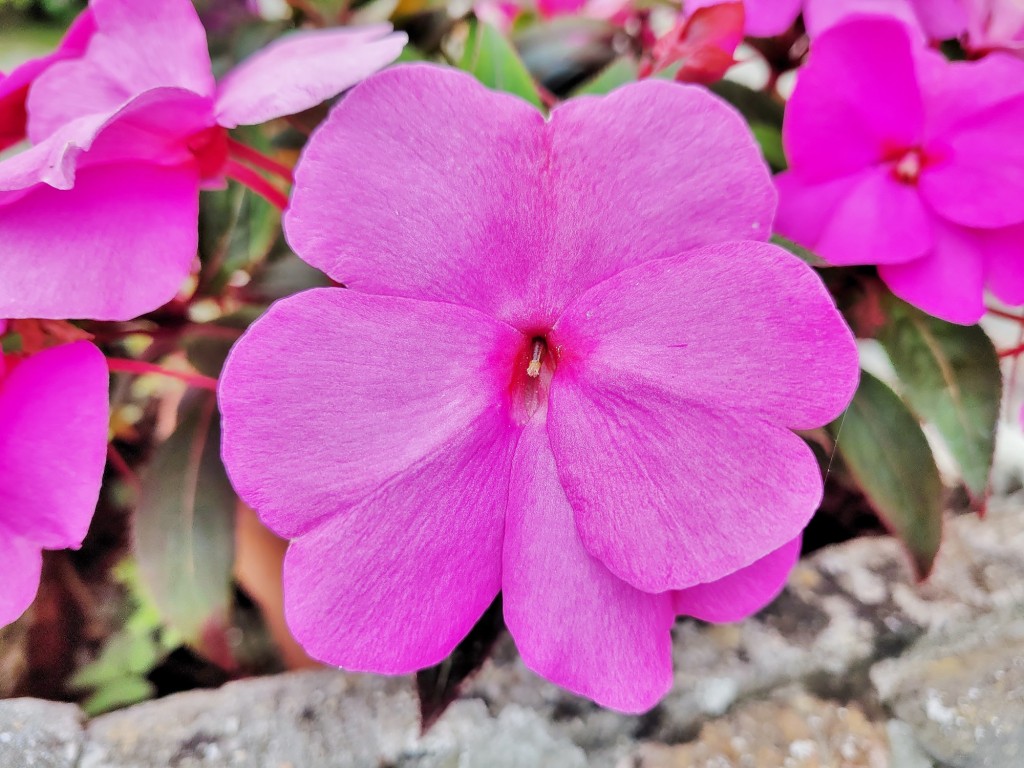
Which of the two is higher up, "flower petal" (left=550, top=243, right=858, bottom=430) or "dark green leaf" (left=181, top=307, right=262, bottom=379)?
"flower petal" (left=550, top=243, right=858, bottom=430)

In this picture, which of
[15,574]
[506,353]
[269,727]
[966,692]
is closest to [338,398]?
[506,353]

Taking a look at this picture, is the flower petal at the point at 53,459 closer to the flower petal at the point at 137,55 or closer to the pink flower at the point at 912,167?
the flower petal at the point at 137,55

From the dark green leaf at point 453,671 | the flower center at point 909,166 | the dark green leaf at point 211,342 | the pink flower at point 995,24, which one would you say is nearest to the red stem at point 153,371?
the dark green leaf at point 211,342

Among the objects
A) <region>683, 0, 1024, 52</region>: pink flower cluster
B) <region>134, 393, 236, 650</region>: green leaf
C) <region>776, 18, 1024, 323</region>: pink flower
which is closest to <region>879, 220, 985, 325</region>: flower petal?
<region>776, 18, 1024, 323</region>: pink flower

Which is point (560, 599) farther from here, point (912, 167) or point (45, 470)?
point (912, 167)

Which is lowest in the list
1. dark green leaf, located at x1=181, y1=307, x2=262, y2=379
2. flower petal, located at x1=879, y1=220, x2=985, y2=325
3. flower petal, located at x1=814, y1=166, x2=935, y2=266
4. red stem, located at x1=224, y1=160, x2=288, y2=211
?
dark green leaf, located at x1=181, y1=307, x2=262, y2=379

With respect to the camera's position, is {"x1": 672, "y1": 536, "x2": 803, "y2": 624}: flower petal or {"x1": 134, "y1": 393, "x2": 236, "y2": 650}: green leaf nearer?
{"x1": 672, "y1": 536, "x2": 803, "y2": 624}: flower petal

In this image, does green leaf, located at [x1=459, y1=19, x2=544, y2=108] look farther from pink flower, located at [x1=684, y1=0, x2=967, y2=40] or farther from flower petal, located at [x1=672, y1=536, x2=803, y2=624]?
flower petal, located at [x1=672, y1=536, x2=803, y2=624]
